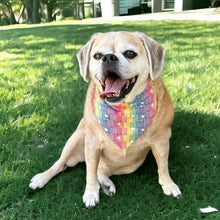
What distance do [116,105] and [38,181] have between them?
0.95 m

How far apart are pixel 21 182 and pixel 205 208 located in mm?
1542

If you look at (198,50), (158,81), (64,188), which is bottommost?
(64,188)

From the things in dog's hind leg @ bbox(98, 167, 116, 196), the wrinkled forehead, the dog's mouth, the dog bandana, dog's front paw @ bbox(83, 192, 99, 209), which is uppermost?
the wrinkled forehead

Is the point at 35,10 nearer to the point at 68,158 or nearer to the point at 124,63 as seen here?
the point at 68,158

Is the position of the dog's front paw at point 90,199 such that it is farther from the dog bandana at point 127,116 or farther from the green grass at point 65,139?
the dog bandana at point 127,116

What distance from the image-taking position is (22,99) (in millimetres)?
3973

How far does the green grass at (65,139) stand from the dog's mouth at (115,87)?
836 millimetres

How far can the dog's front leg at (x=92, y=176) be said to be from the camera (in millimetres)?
2260

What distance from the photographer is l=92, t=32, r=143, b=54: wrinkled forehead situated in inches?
80.4

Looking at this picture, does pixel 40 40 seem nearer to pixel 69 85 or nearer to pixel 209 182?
pixel 69 85

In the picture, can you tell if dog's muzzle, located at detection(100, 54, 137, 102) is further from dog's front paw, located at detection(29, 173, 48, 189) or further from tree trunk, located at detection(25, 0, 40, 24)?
tree trunk, located at detection(25, 0, 40, 24)

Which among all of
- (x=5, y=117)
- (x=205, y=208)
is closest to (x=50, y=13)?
(x=5, y=117)

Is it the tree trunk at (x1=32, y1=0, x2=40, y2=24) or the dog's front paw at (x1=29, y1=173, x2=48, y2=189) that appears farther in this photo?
the tree trunk at (x1=32, y1=0, x2=40, y2=24)

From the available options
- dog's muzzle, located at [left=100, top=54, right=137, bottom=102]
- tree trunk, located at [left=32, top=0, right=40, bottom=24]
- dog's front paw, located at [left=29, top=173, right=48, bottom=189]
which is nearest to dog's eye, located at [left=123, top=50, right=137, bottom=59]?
dog's muzzle, located at [left=100, top=54, right=137, bottom=102]
